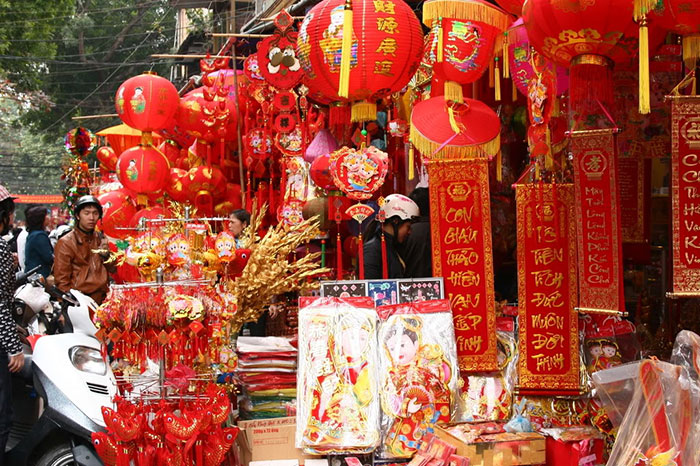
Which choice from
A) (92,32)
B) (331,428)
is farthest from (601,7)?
(92,32)

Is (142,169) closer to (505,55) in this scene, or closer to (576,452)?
(505,55)

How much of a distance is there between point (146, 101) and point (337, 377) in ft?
18.3

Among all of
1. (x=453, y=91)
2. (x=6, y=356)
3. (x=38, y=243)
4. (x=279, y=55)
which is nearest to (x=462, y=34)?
(x=453, y=91)

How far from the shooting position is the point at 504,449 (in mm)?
4066

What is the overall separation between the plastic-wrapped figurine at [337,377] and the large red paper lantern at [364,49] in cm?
126

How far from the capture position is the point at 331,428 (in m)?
4.33

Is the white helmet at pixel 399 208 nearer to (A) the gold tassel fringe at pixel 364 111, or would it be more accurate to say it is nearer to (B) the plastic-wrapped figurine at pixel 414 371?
(A) the gold tassel fringe at pixel 364 111

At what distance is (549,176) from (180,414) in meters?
2.41

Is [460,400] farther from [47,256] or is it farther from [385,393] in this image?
[47,256]

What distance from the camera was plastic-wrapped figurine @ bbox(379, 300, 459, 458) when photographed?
439 centimetres

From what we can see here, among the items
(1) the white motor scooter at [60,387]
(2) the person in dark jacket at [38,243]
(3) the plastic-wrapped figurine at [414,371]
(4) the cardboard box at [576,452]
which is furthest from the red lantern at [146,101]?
(4) the cardboard box at [576,452]

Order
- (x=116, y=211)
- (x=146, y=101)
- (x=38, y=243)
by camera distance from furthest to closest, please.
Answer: (x=116, y=211) < (x=146, y=101) < (x=38, y=243)

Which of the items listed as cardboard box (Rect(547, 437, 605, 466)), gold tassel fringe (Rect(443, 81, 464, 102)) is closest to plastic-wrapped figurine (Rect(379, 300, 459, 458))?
cardboard box (Rect(547, 437, 605, 466))

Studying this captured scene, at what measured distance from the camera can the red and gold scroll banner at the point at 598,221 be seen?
4.27 meters
